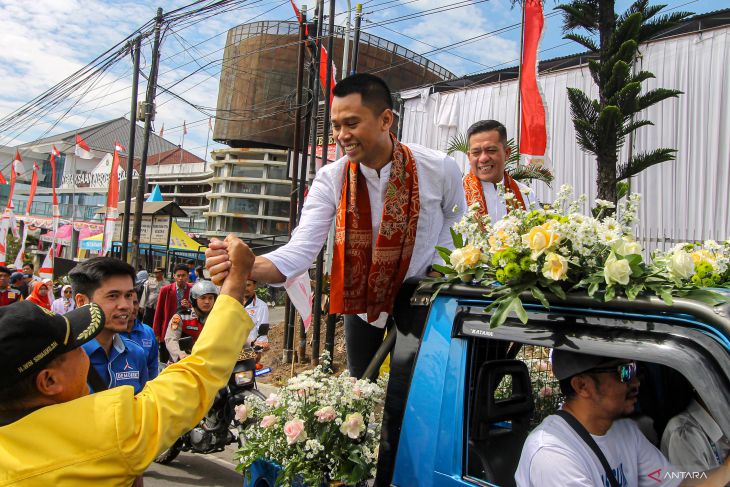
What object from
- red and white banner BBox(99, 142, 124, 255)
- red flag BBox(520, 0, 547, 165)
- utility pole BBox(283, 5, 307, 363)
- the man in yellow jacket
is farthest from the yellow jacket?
red and white banner BBox(99, 142, 124, 255)

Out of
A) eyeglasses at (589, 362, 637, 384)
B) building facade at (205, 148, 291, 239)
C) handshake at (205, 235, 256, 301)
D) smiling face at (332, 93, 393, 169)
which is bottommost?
eyeglasses at (589, 362, 637, 384)

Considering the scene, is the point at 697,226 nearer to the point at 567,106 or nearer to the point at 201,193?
the point at 567,106

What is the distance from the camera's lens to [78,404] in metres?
1.67

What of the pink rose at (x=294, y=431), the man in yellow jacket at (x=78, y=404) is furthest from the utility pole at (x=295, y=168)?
the man in yellow jacket at (x=78, y=404)

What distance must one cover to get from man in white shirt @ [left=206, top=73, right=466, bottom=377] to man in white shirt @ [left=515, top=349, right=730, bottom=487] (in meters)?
1.05

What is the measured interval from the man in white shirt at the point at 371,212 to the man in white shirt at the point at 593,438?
1055mm

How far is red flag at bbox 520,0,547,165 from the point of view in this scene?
10.8 metres

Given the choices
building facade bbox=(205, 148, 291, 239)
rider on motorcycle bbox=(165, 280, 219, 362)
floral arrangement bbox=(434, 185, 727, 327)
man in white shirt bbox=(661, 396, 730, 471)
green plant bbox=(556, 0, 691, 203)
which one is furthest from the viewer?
building facade bbox=(205, 148, 291, 239)

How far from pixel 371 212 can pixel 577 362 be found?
4.40 feet

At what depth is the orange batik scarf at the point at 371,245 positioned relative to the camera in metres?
2.75

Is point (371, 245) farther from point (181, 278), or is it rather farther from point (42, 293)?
point (42, 293)

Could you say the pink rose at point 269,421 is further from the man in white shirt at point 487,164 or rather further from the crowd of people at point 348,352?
the man in white shirt at point 487,164

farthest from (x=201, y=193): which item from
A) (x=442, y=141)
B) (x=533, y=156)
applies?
(x=533, y=156)

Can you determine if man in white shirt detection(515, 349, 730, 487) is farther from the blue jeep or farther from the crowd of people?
the blue jeep
